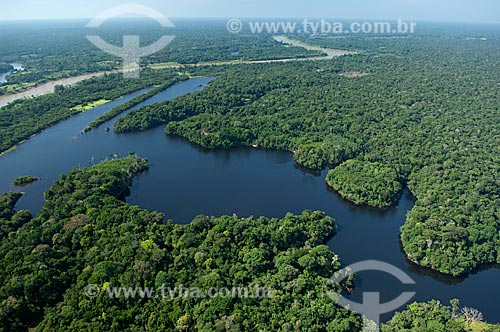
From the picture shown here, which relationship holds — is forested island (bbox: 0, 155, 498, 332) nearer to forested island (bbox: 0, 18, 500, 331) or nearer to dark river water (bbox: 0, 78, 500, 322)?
forested island (bbox: 0, 18, 500, 331)

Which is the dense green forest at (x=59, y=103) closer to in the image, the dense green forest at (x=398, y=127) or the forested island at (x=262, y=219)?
the forested island at (x=262, y=219)

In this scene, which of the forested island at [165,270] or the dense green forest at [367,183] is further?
the dense green forest at [367,183]

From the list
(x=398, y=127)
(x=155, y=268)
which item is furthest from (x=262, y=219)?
(x=398, y=127)

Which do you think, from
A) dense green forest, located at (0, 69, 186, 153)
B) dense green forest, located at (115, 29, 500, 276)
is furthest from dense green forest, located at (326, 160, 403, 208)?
dense green forest, located at (0, 69, 186, 153)

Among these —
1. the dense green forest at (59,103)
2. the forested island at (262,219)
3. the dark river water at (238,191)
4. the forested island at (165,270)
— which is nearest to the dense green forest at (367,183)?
the forested island at (262,219)

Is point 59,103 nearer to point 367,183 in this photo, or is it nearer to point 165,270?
point 165,270

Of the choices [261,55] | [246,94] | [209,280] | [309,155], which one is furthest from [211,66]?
[209,280]
